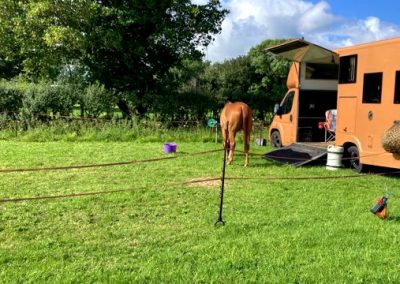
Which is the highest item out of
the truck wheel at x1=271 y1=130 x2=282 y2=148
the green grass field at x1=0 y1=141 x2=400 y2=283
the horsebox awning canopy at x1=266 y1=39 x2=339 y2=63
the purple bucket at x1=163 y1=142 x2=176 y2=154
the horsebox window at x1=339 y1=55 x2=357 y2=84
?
the horsebox awning canopy at x1=266 y1=39 x2=339 y2=63

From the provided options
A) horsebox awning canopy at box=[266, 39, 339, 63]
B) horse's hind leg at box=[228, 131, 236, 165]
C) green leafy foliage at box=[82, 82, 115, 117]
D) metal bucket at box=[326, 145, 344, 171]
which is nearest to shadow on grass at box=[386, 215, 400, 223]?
metal bucket at box=[326, 145, 344, 171]

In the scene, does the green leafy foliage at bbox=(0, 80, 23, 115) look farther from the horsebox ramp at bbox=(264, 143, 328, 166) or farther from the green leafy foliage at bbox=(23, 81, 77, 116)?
the horsebox ramp at bbox=(264, 143, 328, 166)

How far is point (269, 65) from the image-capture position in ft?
171

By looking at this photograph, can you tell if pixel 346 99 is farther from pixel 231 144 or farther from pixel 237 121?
pixel 231 144

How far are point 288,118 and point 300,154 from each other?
7.70ft

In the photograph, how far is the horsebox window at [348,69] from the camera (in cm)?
1102

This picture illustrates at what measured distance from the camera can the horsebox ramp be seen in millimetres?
11812

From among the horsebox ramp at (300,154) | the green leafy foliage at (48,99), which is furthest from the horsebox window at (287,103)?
the green leafy foliage at (48,99)

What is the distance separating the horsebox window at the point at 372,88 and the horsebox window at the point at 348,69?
460 mm

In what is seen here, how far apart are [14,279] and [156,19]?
1689 centimetres

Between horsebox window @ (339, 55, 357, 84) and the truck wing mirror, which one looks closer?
horsebox window @ (339, 55, 357, 84)

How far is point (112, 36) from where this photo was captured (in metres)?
19.0

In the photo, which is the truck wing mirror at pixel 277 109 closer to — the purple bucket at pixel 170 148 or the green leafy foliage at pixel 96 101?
the purple bucket at pixel 170 148

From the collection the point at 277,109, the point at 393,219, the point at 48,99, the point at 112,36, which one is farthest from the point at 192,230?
the point at 112,36
